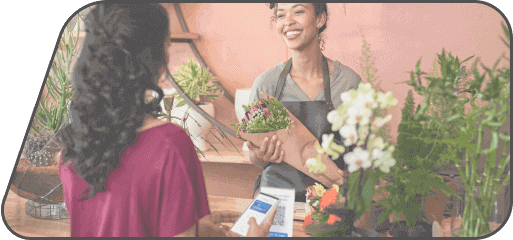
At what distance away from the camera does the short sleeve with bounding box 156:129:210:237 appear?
968mm

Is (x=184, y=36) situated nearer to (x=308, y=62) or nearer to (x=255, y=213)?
(x=308, y=62)

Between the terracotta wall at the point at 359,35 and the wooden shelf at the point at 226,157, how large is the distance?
454 mm

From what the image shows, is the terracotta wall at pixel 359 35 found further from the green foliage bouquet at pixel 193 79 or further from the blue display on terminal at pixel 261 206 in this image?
the blue display on terminal at pixel 261 206

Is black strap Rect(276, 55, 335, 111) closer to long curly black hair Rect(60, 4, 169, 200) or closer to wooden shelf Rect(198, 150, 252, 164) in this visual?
wooden shelf Rect(198, 150, 252, 164)

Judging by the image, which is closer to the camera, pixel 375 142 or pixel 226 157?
pixel 375 142

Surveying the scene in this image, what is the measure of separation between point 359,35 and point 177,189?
1380 mm

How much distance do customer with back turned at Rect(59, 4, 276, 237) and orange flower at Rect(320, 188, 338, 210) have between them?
0.20 metres

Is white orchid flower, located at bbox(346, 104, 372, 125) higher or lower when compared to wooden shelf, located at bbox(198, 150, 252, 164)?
higher

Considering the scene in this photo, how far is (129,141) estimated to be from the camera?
1.01 meters

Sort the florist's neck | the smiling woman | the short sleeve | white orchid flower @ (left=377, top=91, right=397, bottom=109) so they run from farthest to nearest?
the florist's neck, the smiling woman, the short sleeve, white orchid flower @ (left=377, top=91, right=397, bottom=109)

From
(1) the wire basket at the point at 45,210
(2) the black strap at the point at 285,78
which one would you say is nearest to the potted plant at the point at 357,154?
(2) the black strap at the point at 285,78

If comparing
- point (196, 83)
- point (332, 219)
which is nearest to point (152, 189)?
point (332, 219)

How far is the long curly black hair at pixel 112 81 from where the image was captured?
979 millimetres

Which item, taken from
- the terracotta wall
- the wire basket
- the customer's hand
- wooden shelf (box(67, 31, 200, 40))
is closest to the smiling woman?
the terracotta wall
